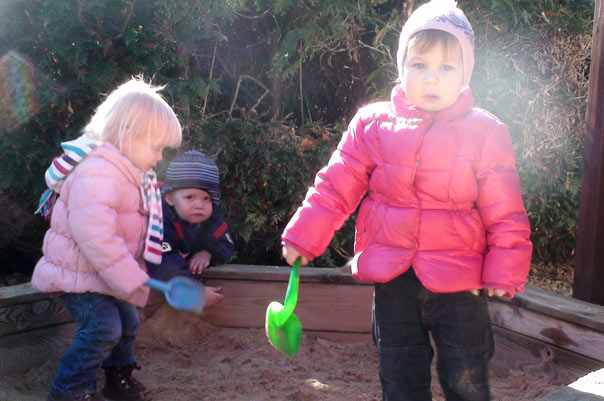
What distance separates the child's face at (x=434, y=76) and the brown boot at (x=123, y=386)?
1.68 metres

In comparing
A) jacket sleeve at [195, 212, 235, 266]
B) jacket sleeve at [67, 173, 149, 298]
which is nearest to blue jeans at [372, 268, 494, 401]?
jacket sleeve at [67, 173, 149, 298]

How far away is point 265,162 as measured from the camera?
360 cm

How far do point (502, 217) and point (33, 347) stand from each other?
211cm

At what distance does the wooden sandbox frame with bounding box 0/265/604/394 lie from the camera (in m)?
2.62

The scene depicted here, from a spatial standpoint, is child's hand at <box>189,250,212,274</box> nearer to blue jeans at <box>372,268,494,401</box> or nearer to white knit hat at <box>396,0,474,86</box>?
blue jeans at <box>372,268,494,401</box>

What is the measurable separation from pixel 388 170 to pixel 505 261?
480 mm

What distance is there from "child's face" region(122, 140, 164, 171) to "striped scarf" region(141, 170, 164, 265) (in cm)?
6

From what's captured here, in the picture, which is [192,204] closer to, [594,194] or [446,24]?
[446,24]

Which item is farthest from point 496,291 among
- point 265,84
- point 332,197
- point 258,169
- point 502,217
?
point 265,84

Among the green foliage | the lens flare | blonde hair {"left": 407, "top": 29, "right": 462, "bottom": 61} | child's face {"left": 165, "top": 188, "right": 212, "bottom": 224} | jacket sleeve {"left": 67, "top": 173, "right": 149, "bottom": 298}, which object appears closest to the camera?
blonde hair {"left": 407, "top": 29, "right": 462, "bottom": 61}

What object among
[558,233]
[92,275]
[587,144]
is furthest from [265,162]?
[558,233]

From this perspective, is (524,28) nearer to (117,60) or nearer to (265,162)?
(265,162)

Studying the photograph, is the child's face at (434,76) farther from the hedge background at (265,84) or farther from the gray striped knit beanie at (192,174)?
the hedge background at (265,84)

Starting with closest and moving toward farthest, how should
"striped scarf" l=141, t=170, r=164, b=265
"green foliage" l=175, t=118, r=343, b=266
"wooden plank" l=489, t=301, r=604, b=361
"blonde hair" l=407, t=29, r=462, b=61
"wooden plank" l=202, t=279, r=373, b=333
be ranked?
"blonde hair" l=407, t=29, r=462, b=61, "wooden plank" l=489, t=301, r=604, b=361, "striped scarf" l=141, t=170, r=164, b=265, "wooden plank" l=202, t=279, r=373, b=333, "green foliage" l=175, t=118, r=343, b=266
